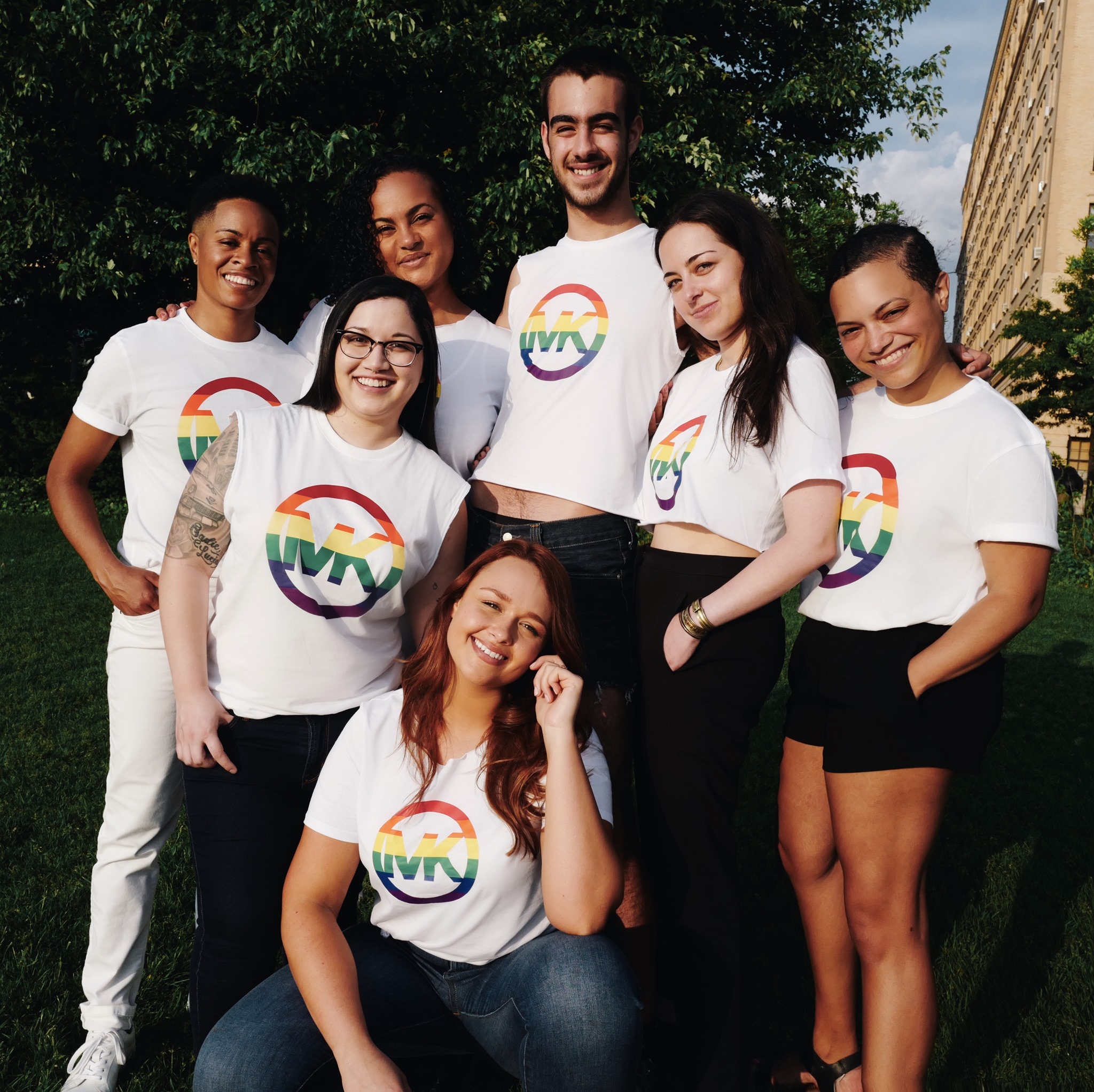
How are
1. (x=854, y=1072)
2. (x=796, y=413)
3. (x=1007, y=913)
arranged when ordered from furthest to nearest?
(x=1007, y=913) < (x=854, y=1072) < (x=796, y=413)

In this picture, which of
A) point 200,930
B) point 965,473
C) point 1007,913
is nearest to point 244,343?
point 200,930

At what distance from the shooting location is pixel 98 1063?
3.04 metres

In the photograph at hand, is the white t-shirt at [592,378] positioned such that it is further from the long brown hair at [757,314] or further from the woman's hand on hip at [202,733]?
the woman's hand on hip at [202,733]

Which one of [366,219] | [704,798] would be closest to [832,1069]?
[704,798]

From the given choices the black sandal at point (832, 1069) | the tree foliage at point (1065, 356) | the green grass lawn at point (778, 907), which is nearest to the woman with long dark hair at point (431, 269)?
the green grass lawn at point (778, 907)

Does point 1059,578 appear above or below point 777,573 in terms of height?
below

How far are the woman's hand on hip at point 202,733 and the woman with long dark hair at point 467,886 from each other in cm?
34

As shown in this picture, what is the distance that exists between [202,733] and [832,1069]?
7.40ft

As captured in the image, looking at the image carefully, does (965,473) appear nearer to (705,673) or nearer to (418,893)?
(705,673)

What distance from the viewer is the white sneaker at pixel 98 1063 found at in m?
3.00

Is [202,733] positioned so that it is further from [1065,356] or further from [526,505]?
[1065,356]

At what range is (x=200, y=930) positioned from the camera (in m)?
2.70

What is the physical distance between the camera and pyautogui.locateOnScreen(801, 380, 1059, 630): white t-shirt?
246 cm

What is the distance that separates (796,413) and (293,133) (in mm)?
10901
